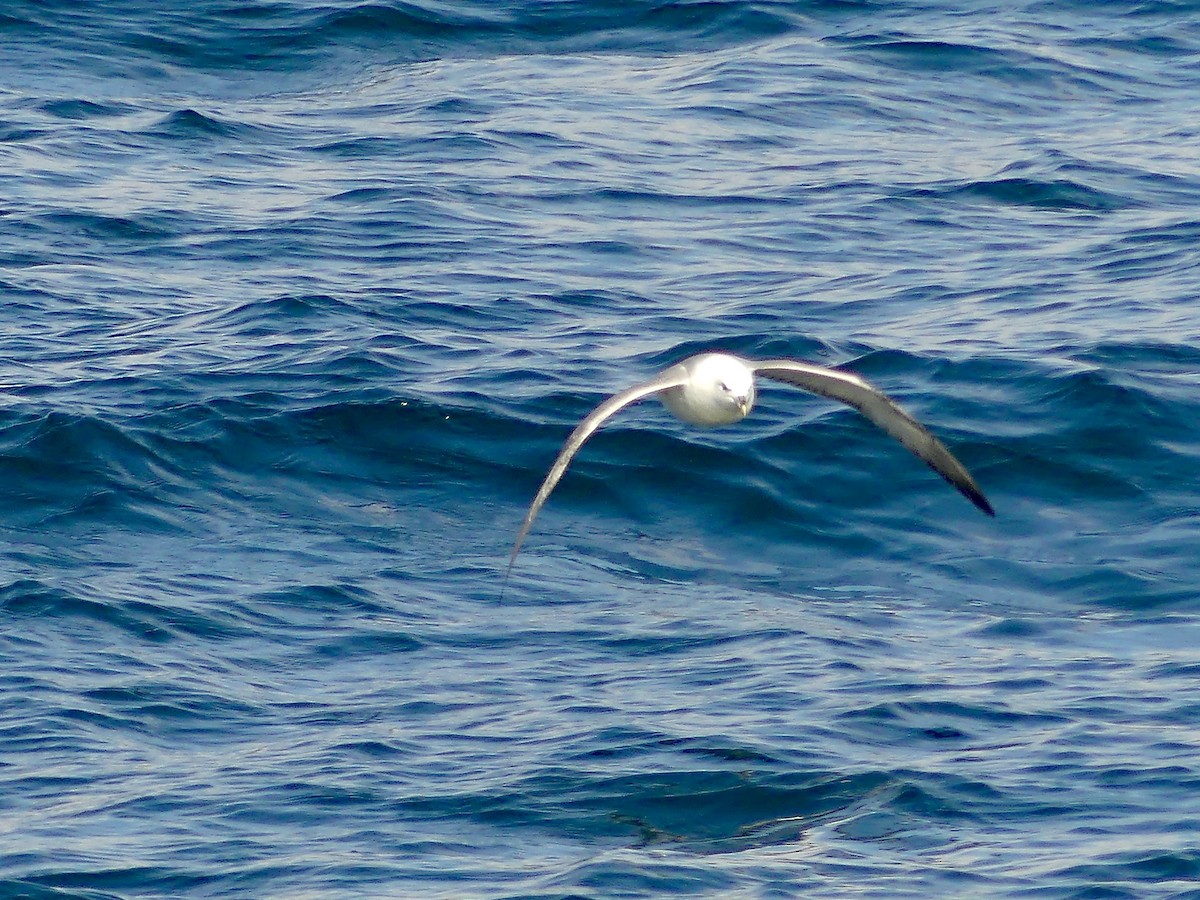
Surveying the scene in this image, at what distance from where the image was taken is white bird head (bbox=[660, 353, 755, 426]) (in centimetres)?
841

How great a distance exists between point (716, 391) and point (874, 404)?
1153 mm

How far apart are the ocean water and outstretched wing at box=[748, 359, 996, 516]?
3.82 ft

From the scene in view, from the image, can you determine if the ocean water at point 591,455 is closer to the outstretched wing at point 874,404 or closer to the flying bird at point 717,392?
the outstretched wing at point 874,404

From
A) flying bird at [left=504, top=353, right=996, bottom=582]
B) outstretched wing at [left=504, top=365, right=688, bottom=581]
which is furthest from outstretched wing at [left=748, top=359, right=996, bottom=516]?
outstretched wing at [left=504, top=365, right=688, bottom=581]

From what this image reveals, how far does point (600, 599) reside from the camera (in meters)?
11.2

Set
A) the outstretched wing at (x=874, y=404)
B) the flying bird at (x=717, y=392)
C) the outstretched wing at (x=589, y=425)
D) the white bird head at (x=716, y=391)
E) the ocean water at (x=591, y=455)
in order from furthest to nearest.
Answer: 1. the ocean water at (x=591, y=455)
2. the outstretched wing at (x=874, y=404)
3. the white bird head at (x=716, y=391)
4. the flying bird at (x=717, y=392)
5. the outstretched wing at (x=589, y=425)

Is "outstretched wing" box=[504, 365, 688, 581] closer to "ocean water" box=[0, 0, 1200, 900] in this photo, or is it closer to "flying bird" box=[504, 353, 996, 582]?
"flying bird" box=[504, 353, 996, 582]

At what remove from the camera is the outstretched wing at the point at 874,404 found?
864 cm

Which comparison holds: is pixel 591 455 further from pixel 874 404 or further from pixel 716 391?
pixel 716 391

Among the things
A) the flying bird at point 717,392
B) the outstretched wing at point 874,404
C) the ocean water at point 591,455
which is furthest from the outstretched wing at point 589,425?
the ocean water at point 591,455

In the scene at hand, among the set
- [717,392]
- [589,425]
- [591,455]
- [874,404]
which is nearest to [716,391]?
[717,392]

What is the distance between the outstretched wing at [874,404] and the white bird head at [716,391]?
91 millimetres

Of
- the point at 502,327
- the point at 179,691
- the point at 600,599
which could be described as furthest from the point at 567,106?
the point at 179,691

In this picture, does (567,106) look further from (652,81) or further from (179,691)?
(179,691)
